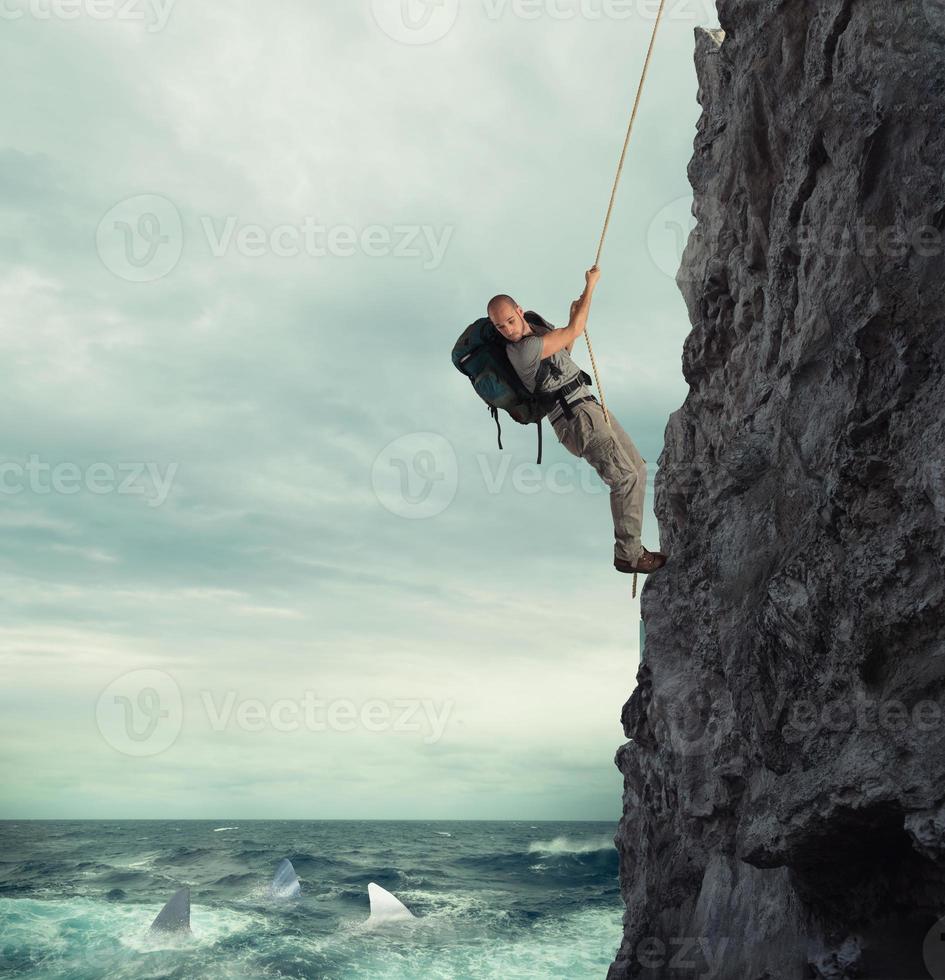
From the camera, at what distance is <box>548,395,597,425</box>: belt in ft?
25.9

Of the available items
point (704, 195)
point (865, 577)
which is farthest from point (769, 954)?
point (704, 195)

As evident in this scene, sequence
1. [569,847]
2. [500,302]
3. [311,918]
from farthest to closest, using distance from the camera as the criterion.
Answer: [569,847] < [311,918] < [500,302]

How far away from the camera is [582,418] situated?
25.9ft

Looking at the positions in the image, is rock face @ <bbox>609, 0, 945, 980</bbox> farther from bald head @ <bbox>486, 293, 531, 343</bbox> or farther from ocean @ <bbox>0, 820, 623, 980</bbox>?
ocean @ <bbox>0, 820, 623, 980</bbox>

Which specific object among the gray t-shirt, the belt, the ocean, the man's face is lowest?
the ocean

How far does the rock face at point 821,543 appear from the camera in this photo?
682cm

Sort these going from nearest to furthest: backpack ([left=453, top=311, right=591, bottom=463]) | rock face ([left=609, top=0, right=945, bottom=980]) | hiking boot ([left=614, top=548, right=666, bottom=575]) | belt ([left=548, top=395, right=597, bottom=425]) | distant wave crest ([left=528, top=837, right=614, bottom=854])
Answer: rock face ([left=609, top=0, right=945, bottom=980]) < backpack ([left=453, top=311, right=591, bottom=463]) < belt ([left=548, top=395, right=597, bottom=425]) < hiking boot ([left=614, top=548, right=666, bottom=575]) < distant wave crest ([left=528, top=837, right=614, bottom=854])

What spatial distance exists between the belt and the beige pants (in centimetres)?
→ 3

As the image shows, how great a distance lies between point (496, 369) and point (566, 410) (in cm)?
84

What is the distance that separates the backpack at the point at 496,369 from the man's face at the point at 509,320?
8.7 inches

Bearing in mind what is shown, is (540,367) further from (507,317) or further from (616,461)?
(616,461)

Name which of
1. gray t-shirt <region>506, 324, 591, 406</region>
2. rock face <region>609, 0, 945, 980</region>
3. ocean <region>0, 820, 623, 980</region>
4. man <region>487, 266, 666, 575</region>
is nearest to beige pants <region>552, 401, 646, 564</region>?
man <region>487, 266, 666, 575</region>

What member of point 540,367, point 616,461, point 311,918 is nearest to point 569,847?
point 311,918

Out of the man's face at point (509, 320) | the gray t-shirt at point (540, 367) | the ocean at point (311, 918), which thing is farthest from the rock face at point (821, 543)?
the ocean at point (311, 918)
